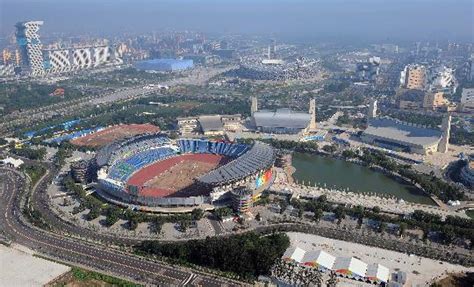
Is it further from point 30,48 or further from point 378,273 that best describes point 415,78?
point 30,48

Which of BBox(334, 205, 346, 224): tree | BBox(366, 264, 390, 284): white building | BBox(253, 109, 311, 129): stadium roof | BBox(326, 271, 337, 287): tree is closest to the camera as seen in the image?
BBox(326, 271, 337, 287): tree

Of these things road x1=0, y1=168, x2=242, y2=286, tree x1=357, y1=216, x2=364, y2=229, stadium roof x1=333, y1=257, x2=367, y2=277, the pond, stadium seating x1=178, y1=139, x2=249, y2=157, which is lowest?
road x1=0, y1=168, x2=242, y2=286

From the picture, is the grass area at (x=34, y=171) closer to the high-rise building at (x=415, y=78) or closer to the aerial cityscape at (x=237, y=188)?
the aerial cityscape at (x=237, y=188)

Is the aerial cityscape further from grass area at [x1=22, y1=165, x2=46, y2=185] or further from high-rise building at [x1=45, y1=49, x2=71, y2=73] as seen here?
high-rise building at [x1=45, y1=49, x2=71, y2=73]

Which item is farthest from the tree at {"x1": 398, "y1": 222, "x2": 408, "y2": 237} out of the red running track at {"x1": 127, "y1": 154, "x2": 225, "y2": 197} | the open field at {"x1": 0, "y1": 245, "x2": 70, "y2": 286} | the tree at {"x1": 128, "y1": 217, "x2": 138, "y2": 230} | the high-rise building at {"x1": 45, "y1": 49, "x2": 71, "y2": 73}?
the high-rise building at {"x1": 45, "y1": 49, "x2": 71, "y2": 73}

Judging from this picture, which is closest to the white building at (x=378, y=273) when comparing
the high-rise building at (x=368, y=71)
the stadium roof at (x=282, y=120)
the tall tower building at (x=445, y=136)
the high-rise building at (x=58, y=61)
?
the tall tower building at (x=445, y=136)

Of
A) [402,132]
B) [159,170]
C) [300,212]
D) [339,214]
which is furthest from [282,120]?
[339,214]

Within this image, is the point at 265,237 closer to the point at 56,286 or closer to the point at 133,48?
the point at 56,286
